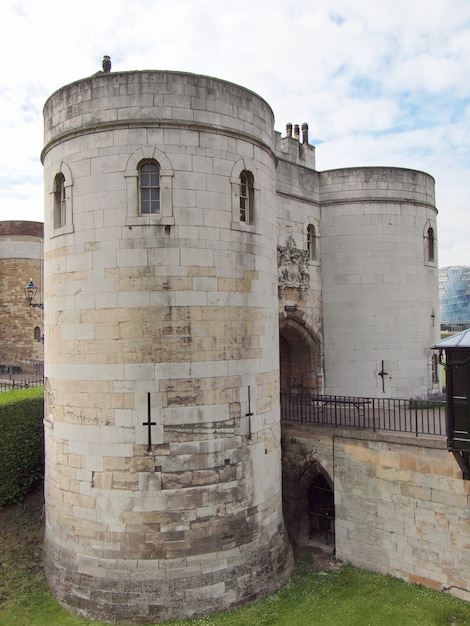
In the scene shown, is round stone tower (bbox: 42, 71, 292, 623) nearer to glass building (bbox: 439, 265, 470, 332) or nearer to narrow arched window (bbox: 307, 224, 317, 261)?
narrow arched window (bbox: 307, 224, 317, 261)

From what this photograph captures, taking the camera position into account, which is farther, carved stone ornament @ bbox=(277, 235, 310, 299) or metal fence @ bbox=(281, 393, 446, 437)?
carved stone ornament @ bbox=(277, 235, 310, 299)

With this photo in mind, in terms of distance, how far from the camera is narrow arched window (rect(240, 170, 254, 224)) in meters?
11.9

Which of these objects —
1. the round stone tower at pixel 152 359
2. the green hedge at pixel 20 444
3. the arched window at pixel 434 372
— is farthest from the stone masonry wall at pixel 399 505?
the green hedge at pixel 20 444

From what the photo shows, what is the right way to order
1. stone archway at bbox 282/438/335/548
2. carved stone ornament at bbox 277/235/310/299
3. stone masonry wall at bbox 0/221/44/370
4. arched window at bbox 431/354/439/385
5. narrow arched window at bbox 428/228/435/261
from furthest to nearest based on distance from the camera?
stone masonry wall at bbox 0/221/44/370 → narrow arched window at bbox 428/228/435/261 → arched window at bbox 431/354/439/385 → carved stone ornament at bbox 277/235/310/299 → stone archway at bbox 282/438/335/548

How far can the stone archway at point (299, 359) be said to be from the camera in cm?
1733

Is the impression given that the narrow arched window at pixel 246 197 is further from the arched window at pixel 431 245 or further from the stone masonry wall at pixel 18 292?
the stone masonry wall at pixel 18 292

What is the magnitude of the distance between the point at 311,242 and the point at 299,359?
4.01 m

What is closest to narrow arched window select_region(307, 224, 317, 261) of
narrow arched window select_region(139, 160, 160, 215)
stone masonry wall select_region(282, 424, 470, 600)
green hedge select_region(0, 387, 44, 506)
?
stone masonry wall select_region(282, 424, 470, 600)

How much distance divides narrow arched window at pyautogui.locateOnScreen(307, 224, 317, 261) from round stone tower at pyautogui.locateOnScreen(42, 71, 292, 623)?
664cm

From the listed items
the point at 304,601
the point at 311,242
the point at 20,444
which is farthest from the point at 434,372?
the point at 20,444

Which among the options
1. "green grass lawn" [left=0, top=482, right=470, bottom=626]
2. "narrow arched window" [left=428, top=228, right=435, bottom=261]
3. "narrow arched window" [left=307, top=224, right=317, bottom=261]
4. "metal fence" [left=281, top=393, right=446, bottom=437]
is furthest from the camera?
"narrow arched window" [left=428, top=228, right=435, bottom=261]

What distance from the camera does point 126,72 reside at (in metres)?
10.6

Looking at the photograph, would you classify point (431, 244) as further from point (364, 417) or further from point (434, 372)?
point (364, 417)

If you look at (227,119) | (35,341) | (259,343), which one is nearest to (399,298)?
(259,343)
